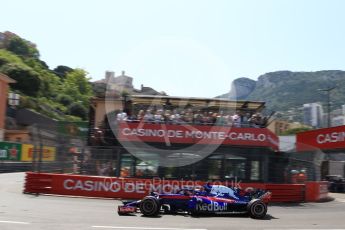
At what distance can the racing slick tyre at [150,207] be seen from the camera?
12102 millimetres

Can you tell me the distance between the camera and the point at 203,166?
703 inches

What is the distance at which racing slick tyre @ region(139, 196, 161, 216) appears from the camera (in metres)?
12.1

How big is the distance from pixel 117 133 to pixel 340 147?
1694cm

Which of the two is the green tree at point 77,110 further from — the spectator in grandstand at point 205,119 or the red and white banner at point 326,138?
the spectator in grandstand at point 205,119

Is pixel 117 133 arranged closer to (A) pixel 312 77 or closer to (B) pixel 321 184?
(B) pixel 321 184

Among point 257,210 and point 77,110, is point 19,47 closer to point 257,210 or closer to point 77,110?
point 77,110

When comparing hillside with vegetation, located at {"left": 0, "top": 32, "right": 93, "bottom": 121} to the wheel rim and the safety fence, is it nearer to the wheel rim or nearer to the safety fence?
the safety fence

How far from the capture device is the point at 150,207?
12.1m

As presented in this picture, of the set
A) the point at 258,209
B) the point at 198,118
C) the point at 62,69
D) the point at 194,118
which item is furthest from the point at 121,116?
the point at 62,69

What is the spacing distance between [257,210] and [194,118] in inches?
390

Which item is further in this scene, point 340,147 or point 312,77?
point 312,77

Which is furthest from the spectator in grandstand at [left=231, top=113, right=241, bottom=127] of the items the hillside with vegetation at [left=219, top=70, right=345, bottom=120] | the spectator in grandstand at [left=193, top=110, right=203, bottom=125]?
the hillside with vegetation at [left=219, top=70, right=345, bottom=120]

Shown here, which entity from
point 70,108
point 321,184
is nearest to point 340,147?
point 321,184

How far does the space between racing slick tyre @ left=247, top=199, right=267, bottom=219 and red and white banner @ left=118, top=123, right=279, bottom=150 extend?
28.3 ft
